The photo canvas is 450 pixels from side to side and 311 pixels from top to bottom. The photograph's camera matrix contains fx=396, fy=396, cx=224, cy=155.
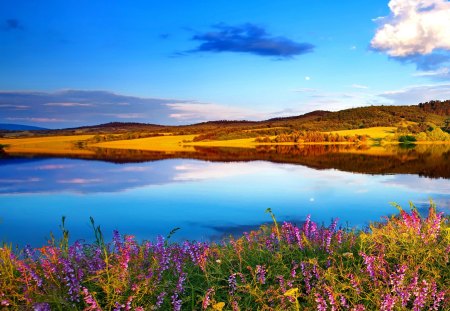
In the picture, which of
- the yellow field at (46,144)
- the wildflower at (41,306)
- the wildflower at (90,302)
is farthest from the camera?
the yellow field at (46,144)

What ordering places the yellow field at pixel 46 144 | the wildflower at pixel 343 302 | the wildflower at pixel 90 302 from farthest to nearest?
the yellow field at pixel 46 144, the wildflower at pixel 343 302, the wildflower at pixel 90 302

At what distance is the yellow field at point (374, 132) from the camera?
175ft

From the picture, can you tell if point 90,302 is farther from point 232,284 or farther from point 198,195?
point 198,195

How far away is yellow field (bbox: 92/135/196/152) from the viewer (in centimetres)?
4744

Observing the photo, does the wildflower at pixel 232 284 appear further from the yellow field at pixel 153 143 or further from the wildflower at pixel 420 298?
the yellow field at pixel 153 143

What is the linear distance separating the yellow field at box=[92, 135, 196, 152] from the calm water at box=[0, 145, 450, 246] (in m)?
20.1

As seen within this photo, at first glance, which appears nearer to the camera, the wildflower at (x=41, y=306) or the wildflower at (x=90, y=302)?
the wildflower at (x=90, y=302)

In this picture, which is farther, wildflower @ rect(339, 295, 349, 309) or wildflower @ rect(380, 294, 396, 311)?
wildflower @ rect(339, 295, 349, 309)

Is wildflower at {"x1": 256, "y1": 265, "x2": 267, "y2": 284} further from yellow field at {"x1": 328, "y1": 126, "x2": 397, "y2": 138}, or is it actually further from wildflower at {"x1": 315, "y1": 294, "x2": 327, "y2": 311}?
yellow field at {"x1": 328, "y1": 126, "x2": 397, "y2": 138}

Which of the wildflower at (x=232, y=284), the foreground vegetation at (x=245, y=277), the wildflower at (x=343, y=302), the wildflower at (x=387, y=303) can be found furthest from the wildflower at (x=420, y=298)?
the wildflower at (x=232, y=284)

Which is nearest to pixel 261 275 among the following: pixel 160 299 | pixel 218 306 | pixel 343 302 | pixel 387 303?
pixel 218 306

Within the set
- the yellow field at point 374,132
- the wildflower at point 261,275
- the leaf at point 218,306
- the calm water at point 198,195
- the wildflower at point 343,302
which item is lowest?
the calm water at point 198,195

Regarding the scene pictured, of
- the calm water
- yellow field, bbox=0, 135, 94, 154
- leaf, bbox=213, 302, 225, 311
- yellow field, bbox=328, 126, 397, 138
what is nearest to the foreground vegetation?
leaf, bbox=213, 302, 225, 311

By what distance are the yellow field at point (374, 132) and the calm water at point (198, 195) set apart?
1041 inches
